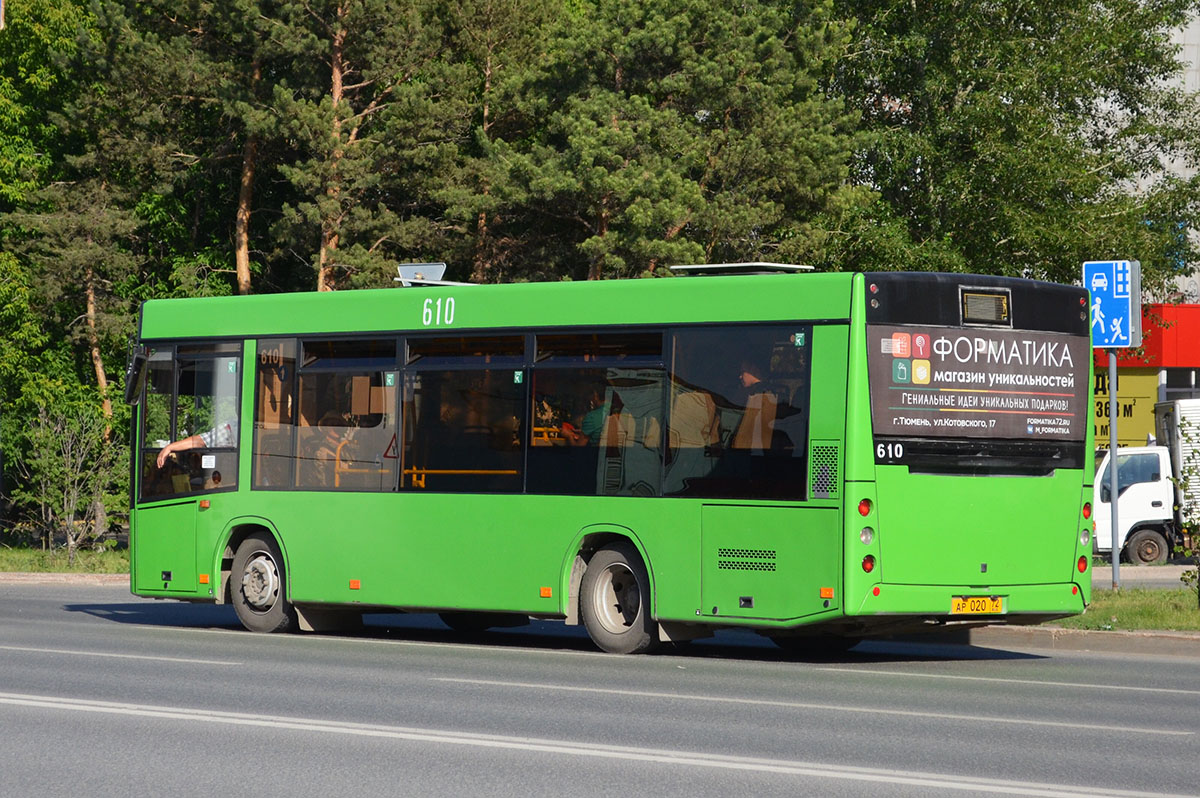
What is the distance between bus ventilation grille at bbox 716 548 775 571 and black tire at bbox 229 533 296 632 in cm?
496

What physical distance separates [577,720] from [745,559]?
153 inches

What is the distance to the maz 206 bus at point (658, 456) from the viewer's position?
13734 millimetres

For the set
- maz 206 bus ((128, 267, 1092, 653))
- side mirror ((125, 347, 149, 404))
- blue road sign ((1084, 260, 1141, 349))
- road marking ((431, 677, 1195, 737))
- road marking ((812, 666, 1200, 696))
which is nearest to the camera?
road marking ((431, 677, 1195, 737))

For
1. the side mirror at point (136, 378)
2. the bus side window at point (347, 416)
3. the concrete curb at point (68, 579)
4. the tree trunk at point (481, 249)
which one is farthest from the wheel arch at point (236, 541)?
the tree trunk at point (481, 249)

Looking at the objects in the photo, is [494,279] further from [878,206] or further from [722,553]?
[722,553]

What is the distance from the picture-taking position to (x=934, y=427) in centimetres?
1381

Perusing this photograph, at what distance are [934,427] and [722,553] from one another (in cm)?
194

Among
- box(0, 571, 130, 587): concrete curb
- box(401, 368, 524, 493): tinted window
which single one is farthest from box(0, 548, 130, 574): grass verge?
box(401, 368, 524, 493): tinted window

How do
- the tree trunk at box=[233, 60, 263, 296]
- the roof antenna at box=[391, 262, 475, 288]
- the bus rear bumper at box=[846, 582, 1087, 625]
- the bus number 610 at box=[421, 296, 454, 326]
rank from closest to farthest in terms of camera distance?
the bus rear bumper at box=[846, 582, 1087, 625], the bus number 610 at box=[421, 296, 454, 326], the roof antenna at box=[391, 262, 475, 288], the tree trunk at box=[233, 60, 263, 296]

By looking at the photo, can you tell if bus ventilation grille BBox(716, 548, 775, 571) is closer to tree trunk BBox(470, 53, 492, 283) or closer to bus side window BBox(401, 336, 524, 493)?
bus side window BBox(401, 336, 524, 493)

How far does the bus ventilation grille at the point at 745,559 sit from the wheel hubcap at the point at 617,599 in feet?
3.27

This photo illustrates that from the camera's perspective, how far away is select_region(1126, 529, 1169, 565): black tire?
3120 centimetres

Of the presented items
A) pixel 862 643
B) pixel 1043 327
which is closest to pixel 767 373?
pixel 1043 327

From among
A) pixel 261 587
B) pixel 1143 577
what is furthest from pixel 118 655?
pixel 1143 577
